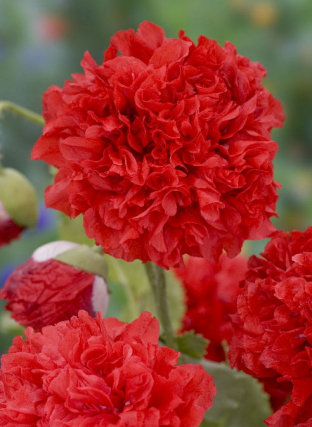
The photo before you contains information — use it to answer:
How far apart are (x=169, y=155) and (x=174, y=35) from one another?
0.86m

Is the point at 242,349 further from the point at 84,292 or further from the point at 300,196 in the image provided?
the point at 300,196

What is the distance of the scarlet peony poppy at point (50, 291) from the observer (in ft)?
1.13

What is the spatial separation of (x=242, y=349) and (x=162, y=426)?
0.08 meters

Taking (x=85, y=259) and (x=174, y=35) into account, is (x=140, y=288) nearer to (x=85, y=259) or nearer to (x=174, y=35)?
(x=85, y=259)

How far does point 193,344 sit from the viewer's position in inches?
15.3

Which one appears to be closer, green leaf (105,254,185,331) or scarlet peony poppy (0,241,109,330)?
scarlet peony poppy (0,241,109,330)

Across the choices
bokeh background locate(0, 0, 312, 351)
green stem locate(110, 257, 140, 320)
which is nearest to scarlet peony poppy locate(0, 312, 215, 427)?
green stem locate(110, 257, 140, 320)

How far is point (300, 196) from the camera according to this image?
3.55 feet

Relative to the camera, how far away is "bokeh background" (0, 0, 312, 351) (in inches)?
43.3

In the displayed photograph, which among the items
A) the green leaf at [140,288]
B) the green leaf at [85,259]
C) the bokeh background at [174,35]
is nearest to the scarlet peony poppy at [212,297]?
the green leaf at [140,288]

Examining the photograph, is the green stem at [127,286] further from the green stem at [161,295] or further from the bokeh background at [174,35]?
the bokeh background at [174,35]

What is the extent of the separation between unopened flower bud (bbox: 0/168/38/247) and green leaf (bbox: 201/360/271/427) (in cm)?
13

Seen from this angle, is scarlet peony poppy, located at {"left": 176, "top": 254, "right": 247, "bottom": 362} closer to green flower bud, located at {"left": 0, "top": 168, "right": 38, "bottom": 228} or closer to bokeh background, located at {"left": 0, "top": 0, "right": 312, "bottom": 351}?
green flower bud, located at {"left": 0, "top": 168, "right": 38, "bottom": 228}

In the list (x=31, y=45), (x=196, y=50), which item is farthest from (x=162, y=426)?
(x=31, y=45)
